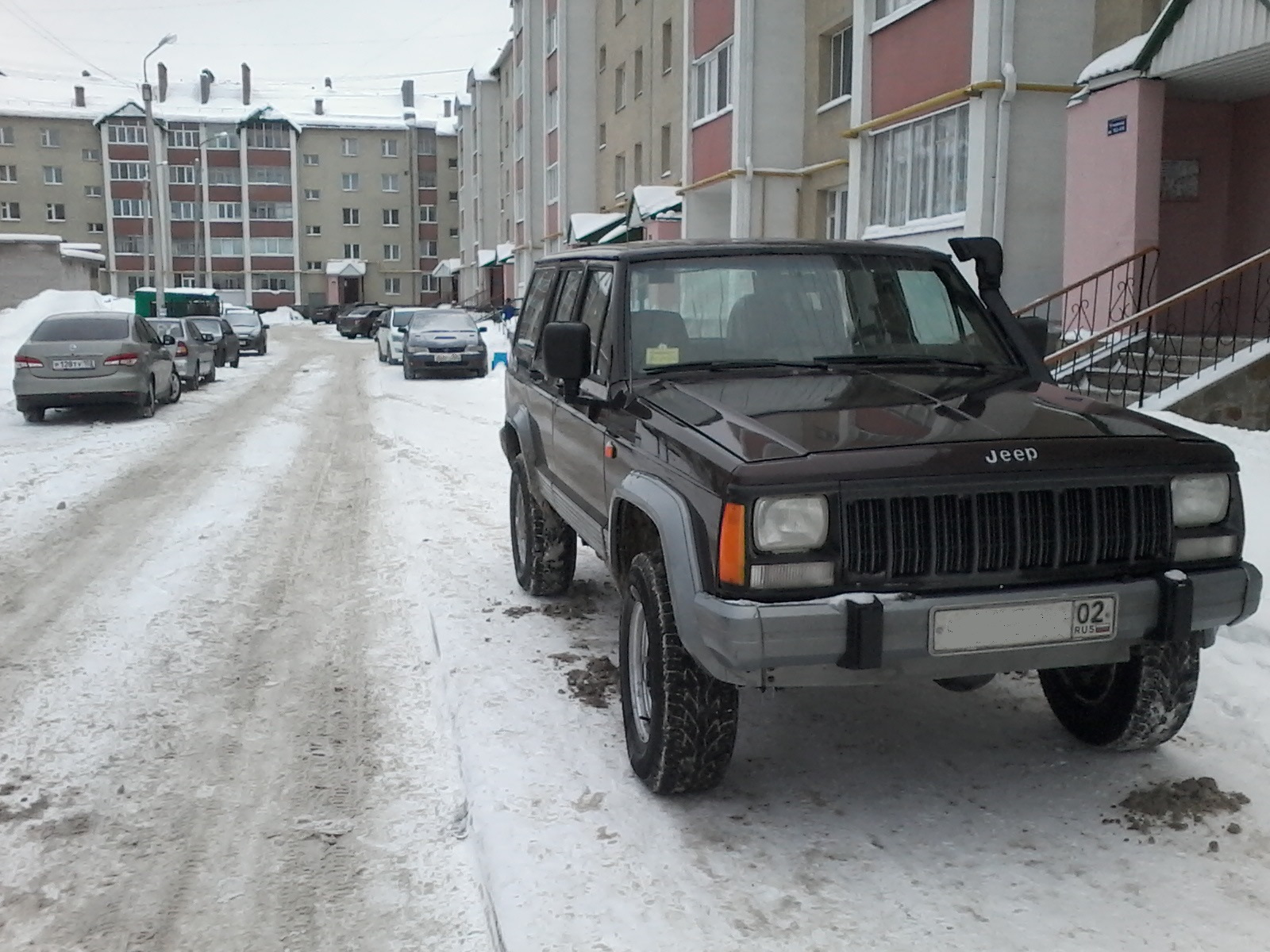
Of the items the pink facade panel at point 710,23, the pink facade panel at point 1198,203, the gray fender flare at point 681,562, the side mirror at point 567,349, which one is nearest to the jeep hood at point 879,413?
the gray fender flare at point 681,562

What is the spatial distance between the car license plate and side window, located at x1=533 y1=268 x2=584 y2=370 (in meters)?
2.81

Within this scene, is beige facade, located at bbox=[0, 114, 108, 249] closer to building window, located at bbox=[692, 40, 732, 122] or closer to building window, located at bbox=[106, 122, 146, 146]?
building window, located at bbox=[106, 122, 146, 146]

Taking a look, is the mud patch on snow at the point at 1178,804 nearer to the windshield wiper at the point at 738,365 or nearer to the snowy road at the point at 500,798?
the snowy road at the point at 500,798

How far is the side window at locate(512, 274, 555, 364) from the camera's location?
6508 mm

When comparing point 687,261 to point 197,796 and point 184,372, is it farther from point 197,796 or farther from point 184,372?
point 184,372

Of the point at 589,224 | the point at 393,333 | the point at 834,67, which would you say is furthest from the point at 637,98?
the point at 834,67

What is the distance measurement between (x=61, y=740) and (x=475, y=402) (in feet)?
50.1

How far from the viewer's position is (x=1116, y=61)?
475 inches

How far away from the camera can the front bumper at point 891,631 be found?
3.39 metres

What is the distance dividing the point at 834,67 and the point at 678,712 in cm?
2139

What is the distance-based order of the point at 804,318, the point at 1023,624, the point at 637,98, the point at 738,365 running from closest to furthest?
the point at 1023,624 < the point at 738,365 < the point at 804,318 < the point at 637,98

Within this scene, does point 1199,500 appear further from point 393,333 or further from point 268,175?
point 268,175

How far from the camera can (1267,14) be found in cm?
1029

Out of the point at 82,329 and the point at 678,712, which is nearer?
the point at 678,712
